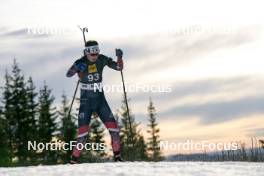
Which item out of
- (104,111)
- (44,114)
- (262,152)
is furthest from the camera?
(44,114)

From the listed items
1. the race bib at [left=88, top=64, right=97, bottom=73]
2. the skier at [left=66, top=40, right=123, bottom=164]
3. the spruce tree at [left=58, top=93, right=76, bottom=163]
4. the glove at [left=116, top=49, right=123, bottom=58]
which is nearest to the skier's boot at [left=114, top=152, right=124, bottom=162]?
the skier at [left=66, top=40, right=123, bottom=164]

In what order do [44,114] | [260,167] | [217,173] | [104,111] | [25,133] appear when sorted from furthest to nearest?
[44,114] → [25,133] → [104,111] → [260,167] → [217,173]

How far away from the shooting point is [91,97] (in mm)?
12727

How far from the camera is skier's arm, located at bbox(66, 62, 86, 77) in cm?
1286

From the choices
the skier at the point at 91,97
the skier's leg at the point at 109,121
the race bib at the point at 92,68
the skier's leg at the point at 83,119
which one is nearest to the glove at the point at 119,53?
the skier at the point at 91,97

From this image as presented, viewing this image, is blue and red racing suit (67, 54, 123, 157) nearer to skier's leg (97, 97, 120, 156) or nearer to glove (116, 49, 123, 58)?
skier's leg (97, 97, 120, 156)

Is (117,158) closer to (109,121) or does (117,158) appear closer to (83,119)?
(109,121)

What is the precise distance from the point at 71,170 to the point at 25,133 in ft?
103

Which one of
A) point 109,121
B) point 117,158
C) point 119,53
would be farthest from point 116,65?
point 117,158

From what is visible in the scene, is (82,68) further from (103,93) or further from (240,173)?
(240,173)

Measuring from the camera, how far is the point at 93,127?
46.2m

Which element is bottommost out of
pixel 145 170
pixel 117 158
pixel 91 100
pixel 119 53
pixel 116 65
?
pixel 145 170

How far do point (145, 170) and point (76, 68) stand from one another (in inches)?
145

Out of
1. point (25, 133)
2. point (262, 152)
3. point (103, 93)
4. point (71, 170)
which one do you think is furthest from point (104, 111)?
point (25, 133)
